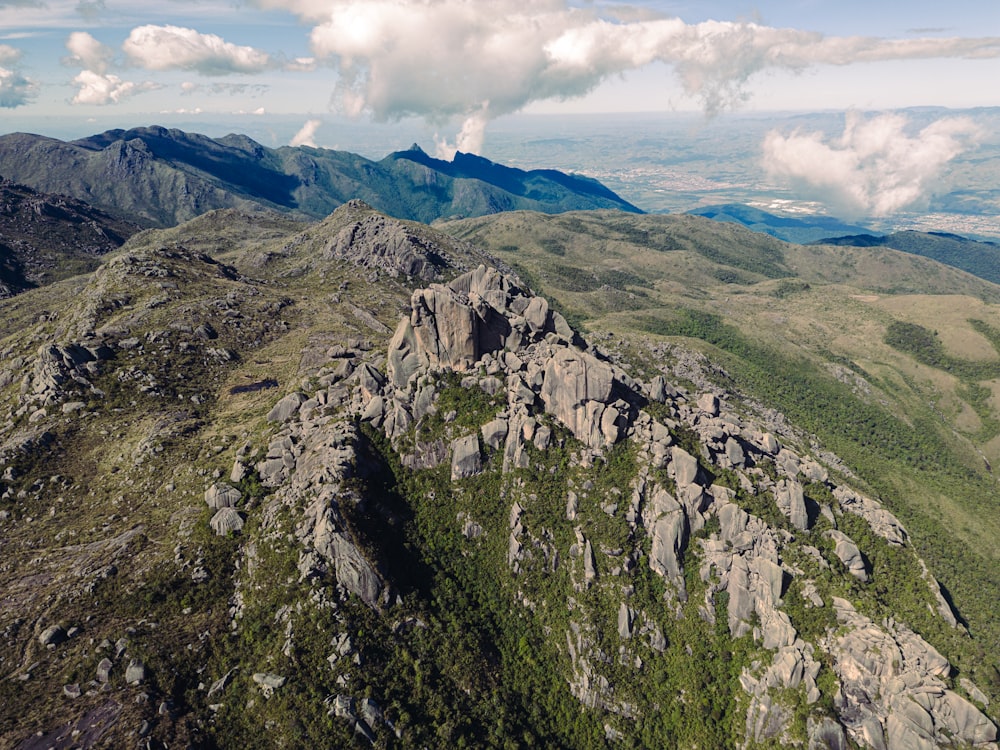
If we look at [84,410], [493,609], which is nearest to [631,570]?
[493,609]

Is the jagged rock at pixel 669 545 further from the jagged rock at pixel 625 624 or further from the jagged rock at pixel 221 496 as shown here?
the jagged rock at pixel 221 496

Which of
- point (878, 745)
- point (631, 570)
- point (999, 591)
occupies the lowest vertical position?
point (999, 591)

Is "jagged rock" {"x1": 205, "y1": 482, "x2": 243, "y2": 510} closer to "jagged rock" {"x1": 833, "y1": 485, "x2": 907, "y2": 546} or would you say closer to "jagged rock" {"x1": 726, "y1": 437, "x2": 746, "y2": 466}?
"jagged rock" {"x1": 726, "y1": 437, "x2": 746, "y2": 466}

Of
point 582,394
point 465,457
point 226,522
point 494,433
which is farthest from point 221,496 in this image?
point 582,394

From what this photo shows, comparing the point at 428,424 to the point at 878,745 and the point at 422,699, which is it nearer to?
the point at 422,699

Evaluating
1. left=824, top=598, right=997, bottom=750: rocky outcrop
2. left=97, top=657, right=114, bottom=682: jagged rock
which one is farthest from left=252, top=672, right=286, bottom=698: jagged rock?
left=824, top=598, right=997, bottom=750: rocky outcrop

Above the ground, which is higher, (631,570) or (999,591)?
(631,570)
